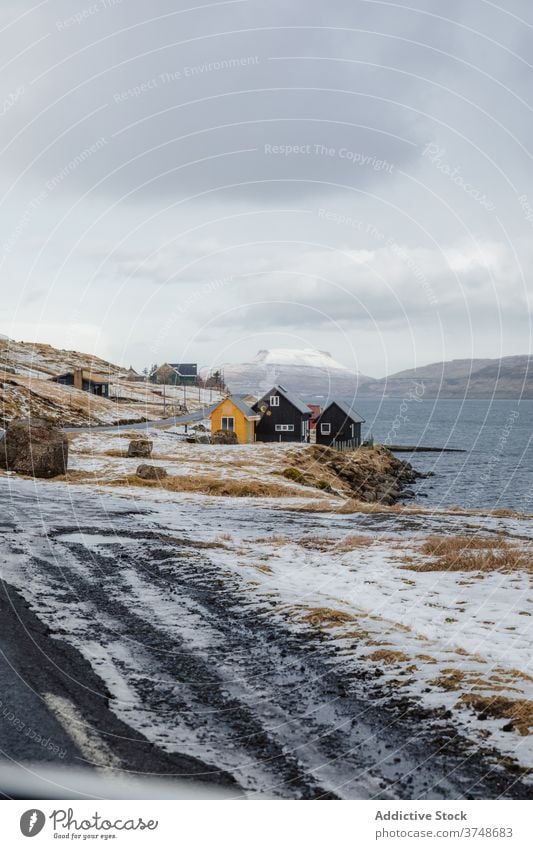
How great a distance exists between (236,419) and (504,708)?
65338mm

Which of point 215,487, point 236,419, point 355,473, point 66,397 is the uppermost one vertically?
point 66,397

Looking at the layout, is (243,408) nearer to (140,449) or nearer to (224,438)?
(224,438)

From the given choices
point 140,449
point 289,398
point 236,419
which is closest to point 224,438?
point 236,419

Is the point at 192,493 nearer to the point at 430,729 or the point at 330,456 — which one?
the point at 430,729

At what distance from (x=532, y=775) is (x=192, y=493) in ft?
96.1

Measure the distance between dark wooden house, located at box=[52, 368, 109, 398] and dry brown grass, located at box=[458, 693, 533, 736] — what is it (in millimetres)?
116765

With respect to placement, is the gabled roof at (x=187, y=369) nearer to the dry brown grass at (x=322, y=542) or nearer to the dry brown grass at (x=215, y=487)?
the dry brown grass at (x=215, y=487)

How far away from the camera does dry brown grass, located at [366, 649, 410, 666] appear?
11297 millimetres

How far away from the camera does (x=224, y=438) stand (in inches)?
2778

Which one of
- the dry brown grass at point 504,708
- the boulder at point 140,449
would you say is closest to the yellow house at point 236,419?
the boulder at point 140,449

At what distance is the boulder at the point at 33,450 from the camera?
131 ft

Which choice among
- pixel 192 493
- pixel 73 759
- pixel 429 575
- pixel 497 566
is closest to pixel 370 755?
pixel 73 759

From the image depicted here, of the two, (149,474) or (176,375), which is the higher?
(176,375)
